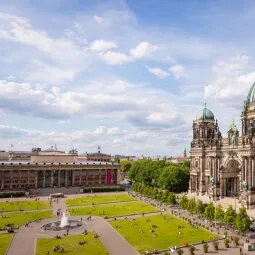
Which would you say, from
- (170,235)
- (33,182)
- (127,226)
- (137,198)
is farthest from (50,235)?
(33,182)

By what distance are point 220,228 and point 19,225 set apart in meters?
44.1

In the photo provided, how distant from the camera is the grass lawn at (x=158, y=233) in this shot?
197 ft

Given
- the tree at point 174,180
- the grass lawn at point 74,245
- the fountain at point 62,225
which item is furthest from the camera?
the tree at point 174,180

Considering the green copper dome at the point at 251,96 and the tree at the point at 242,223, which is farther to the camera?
the green copper dome at the point at 251,96

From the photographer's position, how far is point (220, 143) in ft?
360

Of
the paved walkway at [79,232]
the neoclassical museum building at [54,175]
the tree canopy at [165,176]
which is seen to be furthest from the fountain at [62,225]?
the neoclassical museum building at [54,175]

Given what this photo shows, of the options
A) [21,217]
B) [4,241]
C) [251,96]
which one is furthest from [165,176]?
[4,241]

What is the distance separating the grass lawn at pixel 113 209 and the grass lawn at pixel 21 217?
296 inches

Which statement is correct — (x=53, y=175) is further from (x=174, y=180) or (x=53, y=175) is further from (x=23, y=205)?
(x=174, y=180)

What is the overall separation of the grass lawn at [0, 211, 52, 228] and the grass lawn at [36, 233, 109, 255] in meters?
17.1

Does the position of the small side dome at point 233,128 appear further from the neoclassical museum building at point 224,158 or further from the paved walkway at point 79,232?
the paved walkway at point 79,232

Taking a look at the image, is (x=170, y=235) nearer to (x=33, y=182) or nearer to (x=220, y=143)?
(x=220, y=143)

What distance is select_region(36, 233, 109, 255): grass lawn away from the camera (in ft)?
179

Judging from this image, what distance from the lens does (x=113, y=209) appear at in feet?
306
